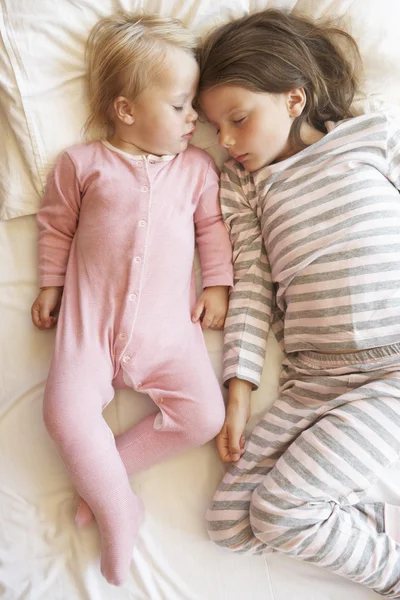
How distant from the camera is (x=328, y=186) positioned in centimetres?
115

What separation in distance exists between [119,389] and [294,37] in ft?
2.58

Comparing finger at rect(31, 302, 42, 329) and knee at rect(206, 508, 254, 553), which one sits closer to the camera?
knee at rect(206, 508, 254, 553)

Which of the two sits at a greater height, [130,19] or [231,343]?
[130,19]

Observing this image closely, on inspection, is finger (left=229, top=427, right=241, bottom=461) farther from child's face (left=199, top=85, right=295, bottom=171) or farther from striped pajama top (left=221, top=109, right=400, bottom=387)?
child's face (left=199, top=85, right=295, bottom=171)

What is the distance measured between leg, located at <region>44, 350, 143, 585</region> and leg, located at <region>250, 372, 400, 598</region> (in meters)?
0.24

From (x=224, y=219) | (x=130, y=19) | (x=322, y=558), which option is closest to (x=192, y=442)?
(x=322, y=558)

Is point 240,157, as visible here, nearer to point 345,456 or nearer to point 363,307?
point 363,307

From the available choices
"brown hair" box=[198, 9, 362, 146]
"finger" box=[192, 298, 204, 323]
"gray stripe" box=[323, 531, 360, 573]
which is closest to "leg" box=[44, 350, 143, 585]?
"finger" box=[192, 298, 204, 323]

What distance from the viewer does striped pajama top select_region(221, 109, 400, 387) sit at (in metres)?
1.11

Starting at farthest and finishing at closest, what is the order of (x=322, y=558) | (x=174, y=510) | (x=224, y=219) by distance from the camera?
(x=224, y=219), (x=174, y=510), (x=322, y=558)

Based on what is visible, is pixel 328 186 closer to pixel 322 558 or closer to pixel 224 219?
pixel 224 219

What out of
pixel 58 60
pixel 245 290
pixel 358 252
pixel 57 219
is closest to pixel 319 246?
pixel 358 252

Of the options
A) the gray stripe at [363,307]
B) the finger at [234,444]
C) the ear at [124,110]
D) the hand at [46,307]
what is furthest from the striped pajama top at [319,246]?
the hand at [46,307]

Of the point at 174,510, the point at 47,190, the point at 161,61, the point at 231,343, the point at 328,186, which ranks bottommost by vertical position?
the point at 174,510
